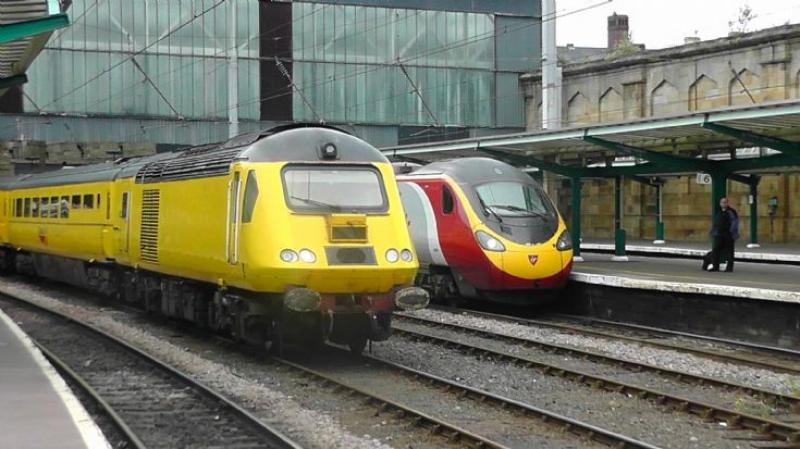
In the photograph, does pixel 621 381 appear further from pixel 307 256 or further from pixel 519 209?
pixel 519 209

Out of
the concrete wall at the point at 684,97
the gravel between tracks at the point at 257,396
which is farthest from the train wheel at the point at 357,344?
the concrete wall at the point at 684,97

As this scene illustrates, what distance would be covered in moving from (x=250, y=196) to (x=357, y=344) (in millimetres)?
2473

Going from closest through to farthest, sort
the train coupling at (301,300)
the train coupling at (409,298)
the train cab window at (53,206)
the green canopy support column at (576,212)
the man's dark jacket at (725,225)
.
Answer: the train coupling at (301,300)
the train coupling at (409,298)
the man's dark jacket at (725,225)
the green canopy support column at (576,212)
the train cab window at (53,206)

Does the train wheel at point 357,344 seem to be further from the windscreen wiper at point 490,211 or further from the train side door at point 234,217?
the windscreen wiper at point 490,211

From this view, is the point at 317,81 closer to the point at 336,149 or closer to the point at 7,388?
the point at 336,149

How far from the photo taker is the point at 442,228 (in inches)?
734

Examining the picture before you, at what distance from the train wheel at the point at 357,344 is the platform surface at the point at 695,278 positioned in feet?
18.6

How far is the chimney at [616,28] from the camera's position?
68562 millimetres

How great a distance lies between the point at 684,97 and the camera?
38.5m

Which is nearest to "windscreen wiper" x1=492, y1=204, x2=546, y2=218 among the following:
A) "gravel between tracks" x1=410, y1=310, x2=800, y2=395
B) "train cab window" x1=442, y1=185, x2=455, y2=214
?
"train cab window" x1=442, y1=185, x2=455, y2=214

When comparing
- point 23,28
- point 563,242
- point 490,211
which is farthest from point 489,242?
point 23,28

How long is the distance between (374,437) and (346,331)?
3.98 meters

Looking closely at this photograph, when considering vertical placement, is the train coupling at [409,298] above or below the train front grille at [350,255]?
below

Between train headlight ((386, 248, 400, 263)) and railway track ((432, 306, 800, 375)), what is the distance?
4.44 meters
